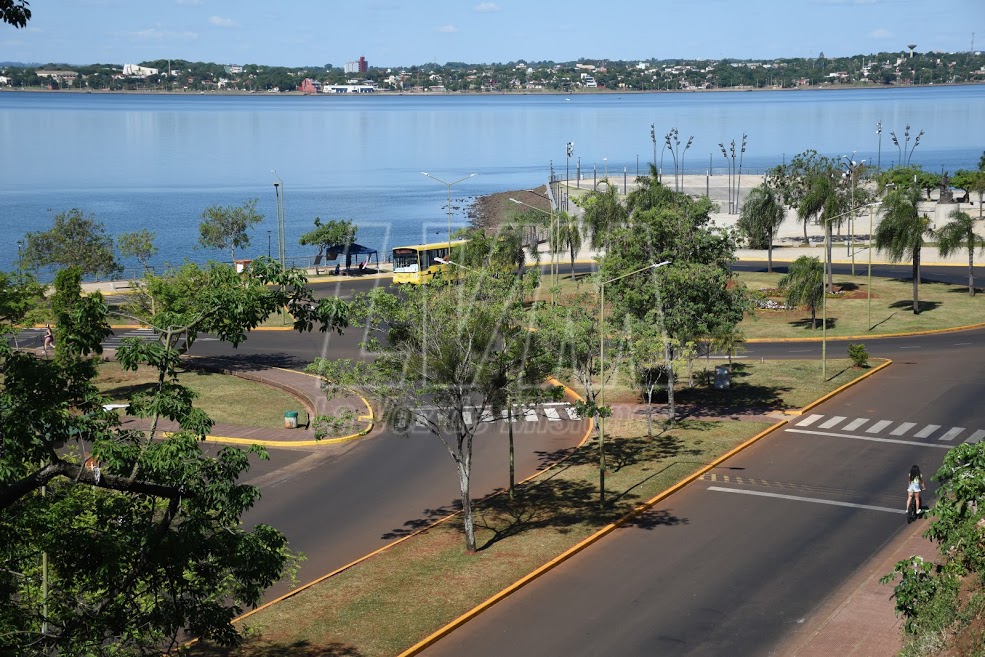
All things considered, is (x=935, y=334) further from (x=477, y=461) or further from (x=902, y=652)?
(x=902, y=652)

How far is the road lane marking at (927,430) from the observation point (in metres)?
36.7

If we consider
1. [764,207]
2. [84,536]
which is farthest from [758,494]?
[764,207]

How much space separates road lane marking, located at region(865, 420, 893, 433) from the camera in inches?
1480

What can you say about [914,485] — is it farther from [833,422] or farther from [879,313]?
[879,313]

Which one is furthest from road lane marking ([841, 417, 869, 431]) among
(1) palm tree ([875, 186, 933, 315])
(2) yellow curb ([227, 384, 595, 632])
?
(1) palm tree ([875, 186, 933, 315])

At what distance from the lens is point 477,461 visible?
35156 mm

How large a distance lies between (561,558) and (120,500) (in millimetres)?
13751

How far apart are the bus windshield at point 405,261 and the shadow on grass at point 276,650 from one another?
4999 centimetres

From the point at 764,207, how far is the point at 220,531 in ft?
197

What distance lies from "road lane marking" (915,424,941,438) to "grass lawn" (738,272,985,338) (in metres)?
15.8

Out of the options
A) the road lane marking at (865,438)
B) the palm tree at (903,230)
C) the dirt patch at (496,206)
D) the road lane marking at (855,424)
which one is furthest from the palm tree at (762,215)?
the dirt patch at (496,206)

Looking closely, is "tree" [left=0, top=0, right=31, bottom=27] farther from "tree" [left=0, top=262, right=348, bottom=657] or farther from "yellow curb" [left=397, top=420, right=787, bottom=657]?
"yellow curb" [left=397, top=420, right=787, bottom=657]

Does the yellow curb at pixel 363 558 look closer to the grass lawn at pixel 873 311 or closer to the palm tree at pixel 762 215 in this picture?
the grass lawn at pixel 873 311

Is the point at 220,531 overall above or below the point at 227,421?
above
